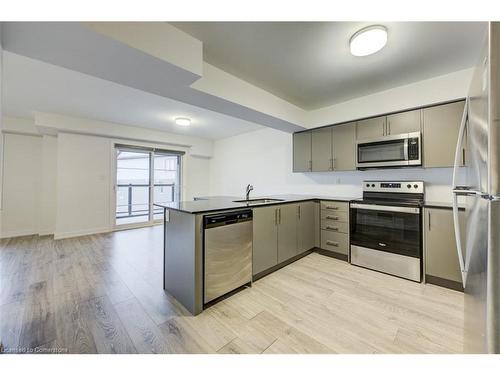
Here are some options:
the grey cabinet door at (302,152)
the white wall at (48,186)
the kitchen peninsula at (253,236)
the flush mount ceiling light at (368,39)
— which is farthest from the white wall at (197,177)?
the flush mount ceiling light at (368,39)

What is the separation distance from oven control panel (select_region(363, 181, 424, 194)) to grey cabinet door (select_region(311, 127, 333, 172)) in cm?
62

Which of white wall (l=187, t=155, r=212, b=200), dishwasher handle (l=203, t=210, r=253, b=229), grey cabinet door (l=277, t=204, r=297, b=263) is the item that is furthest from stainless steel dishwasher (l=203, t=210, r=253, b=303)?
white wall (l=187, t=155, r=212, b=200)

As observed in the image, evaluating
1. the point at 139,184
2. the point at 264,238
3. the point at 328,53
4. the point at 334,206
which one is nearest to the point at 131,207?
the point at 139,184

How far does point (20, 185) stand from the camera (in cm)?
447

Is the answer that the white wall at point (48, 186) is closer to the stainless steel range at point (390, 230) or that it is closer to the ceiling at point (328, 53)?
the ceiling at point (328, 53)

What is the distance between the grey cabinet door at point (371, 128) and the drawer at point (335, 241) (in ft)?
4.77

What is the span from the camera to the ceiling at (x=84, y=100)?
2529 mm

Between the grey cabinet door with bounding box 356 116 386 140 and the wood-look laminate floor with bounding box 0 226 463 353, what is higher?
the grey cabinet door with bounding box 356 116 386 140

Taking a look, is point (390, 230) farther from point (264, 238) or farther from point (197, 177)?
point (197, 177)

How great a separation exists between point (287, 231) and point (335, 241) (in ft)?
2.73

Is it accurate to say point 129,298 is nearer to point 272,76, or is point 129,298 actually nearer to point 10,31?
point 10,31

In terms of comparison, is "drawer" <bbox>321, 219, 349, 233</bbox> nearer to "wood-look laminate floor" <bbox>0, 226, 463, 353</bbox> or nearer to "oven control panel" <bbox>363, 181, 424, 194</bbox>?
"wood-look laminate floor" <bbox>0, 226, 463, 353</bbox>

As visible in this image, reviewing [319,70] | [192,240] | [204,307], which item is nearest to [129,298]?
[204,307]

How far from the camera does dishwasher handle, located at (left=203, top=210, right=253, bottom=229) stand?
73.0 inches
